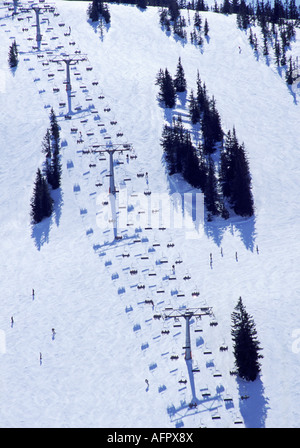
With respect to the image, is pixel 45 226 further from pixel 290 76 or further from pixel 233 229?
pixel 290 76

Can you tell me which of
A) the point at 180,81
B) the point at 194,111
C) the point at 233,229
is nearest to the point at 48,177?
the point at 233,229

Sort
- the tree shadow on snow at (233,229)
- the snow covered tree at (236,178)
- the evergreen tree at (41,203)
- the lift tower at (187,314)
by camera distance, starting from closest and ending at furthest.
→ the lift tower at (187,314) < the tree shadow on snow at (233,229) < the evergreen tree at (41,203) < the snow covered tree at (236,178)

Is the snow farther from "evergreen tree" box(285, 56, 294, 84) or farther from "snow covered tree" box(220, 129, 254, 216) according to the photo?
"snow covered tree" box(220, 129, 254, 216)

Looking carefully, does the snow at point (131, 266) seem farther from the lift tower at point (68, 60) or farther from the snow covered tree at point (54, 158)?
the lift tower at point (68, 60)

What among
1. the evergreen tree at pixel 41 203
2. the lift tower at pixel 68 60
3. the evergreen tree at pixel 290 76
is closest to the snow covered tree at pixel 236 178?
the evergreen tree at pixel 41 203

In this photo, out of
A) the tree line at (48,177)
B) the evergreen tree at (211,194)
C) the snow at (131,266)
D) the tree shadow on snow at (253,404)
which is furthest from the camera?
the evergreen tree at (211,194)

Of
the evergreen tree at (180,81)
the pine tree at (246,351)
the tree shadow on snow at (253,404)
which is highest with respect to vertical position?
the evergreen tree at (180,81)

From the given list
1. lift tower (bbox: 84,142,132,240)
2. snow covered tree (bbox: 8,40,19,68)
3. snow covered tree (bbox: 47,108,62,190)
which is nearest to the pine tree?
lift tower (bbox: 84,142,132,240)
